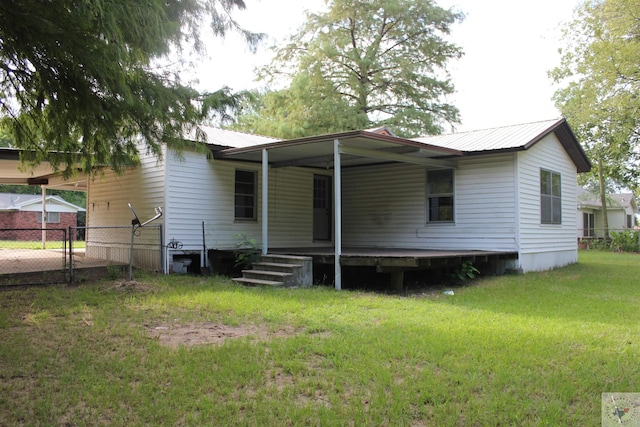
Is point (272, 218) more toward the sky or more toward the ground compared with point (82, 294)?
more toward the sky

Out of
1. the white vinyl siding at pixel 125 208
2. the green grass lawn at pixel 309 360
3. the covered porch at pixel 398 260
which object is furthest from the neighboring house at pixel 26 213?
the green grass lawn at pixel 309 360

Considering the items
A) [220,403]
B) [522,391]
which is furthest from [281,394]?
[522,391]

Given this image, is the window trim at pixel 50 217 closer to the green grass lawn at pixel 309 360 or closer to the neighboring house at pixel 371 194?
the neighboring house at pixel 371 194

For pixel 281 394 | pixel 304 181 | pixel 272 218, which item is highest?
pixel 304 181

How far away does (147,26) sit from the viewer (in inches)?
190

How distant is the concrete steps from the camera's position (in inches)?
371

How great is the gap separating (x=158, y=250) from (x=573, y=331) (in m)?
8.43

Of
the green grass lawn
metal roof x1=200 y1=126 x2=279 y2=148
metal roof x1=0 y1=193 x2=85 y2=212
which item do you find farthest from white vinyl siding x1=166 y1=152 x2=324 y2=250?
metal roof x1=0 y1=193 x2=85 y2=212

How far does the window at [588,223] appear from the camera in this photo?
106 feet

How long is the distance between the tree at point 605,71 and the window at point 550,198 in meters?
8.17

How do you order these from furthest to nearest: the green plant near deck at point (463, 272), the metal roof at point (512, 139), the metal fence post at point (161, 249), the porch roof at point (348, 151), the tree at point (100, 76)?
the metal roof at point (512, 139)
the metal fence post at point (161, 249)
the green plant near deck at point (463, 272)
the porch roof at point (348, 151)
the tree at point (100, 76)

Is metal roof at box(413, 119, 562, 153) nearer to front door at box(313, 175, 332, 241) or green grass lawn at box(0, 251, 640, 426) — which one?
front door at box(313, 175, 332, 241)

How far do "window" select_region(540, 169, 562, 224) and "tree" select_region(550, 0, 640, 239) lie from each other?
8.17 m

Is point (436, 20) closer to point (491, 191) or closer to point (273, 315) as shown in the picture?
point (491, 191)
